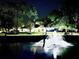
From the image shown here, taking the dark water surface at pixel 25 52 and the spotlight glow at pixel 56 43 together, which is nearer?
the dark water surface at pixel 25 52

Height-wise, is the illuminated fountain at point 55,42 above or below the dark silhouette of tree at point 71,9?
below

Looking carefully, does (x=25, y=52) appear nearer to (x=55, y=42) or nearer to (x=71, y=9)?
(x=55, y=42)

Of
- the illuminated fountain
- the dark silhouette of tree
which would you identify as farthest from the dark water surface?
the dark silhouette of tree

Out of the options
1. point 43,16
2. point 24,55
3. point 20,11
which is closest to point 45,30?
point 43,16

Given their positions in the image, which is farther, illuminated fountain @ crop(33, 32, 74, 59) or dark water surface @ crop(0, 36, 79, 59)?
illuminated fountain @ crop(33, 32, 74, 59)

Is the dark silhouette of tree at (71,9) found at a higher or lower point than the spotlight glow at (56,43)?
higher

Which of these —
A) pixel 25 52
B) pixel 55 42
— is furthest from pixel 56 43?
pixel 25 52

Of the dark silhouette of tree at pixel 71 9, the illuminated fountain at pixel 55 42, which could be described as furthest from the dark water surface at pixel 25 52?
the dark silhouette of tree at pixel 71 9

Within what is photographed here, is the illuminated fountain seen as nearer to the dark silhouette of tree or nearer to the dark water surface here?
the dark water surface

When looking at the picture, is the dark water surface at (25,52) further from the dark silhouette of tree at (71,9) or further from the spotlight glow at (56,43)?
the dark silhouette of tree at (71,9)

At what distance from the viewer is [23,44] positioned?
8891mm

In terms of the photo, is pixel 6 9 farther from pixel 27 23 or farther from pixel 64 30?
pixel 64 30

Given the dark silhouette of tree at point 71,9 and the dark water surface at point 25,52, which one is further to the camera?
the dark silhouette of tree at point 71,9

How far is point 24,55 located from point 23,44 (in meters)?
2.01
